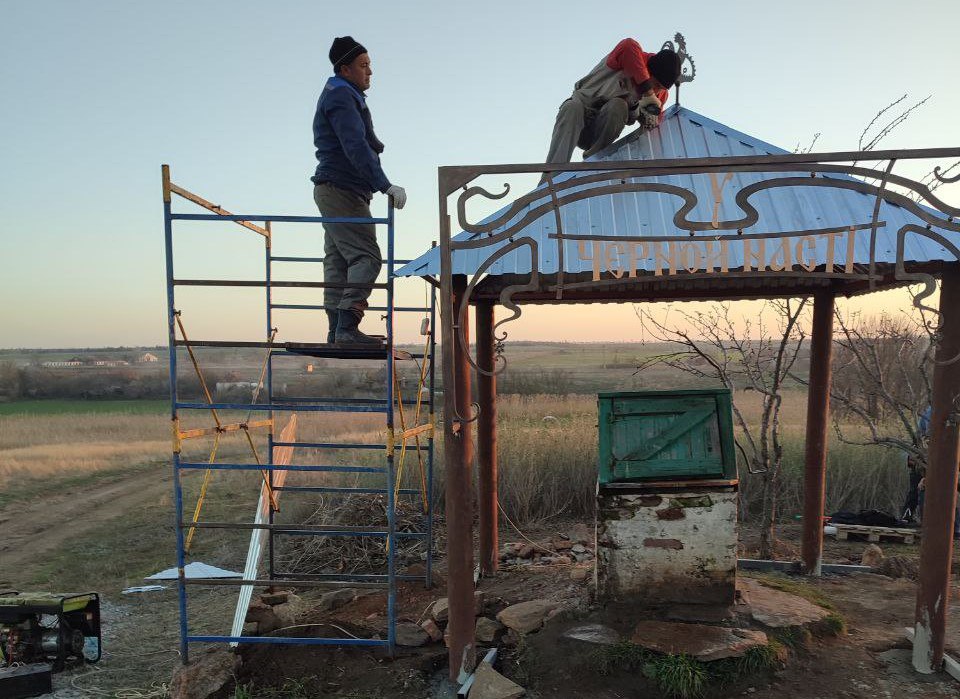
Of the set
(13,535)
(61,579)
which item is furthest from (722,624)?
(13,535)

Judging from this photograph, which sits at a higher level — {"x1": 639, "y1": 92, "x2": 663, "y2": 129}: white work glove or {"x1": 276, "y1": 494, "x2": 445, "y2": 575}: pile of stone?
{"x1": 639, "y1": 92, "x2": 663, "y2": 129}: white work glove

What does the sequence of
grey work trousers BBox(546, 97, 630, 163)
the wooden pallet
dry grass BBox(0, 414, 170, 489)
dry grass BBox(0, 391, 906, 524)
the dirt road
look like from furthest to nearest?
dry grass BBox(0, 414, 170, 489), dry grass BBox(0, 391, 906, 524), the dirt road, the wooden pallet, grey work trousers BBox(546, 97, 630, 163)

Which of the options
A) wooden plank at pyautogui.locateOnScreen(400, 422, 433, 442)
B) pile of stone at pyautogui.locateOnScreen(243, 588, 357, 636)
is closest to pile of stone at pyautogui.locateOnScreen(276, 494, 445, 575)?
pile of stone at pyautogui.locateOnScreen(243, 588, 357, 636)

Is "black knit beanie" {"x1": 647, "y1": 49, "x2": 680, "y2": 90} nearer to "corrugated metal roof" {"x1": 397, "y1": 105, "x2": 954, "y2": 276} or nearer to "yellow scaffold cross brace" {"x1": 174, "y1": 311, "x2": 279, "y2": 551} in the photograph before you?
"corrugated metal roof" {"x1": 397, "y1": 105, "x2": 954, "y2": 276}

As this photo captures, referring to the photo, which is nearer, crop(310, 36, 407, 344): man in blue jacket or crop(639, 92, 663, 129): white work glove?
crop(310, 36, 407, 344): man in blue jacket

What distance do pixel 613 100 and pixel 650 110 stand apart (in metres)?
0.46

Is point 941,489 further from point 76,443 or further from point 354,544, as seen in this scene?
point 76,443

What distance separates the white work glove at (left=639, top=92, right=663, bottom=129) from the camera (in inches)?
263

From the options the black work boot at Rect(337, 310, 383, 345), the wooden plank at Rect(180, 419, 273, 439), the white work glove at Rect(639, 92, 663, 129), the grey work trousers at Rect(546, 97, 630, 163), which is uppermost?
the white work glove at Rect(639, 92, 663, 129)

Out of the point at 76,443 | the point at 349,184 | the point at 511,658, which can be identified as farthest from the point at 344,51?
the point at 76,443

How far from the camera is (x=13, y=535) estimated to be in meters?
11.6

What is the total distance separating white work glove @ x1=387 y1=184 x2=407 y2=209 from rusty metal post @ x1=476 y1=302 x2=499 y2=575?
2.09m

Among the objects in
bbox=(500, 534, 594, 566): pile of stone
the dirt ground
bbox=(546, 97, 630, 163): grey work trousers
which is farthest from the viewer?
bbox=(500, 534, 594, 566): pile of stone

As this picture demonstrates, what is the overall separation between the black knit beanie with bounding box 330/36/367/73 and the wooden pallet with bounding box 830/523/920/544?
28.0ft
